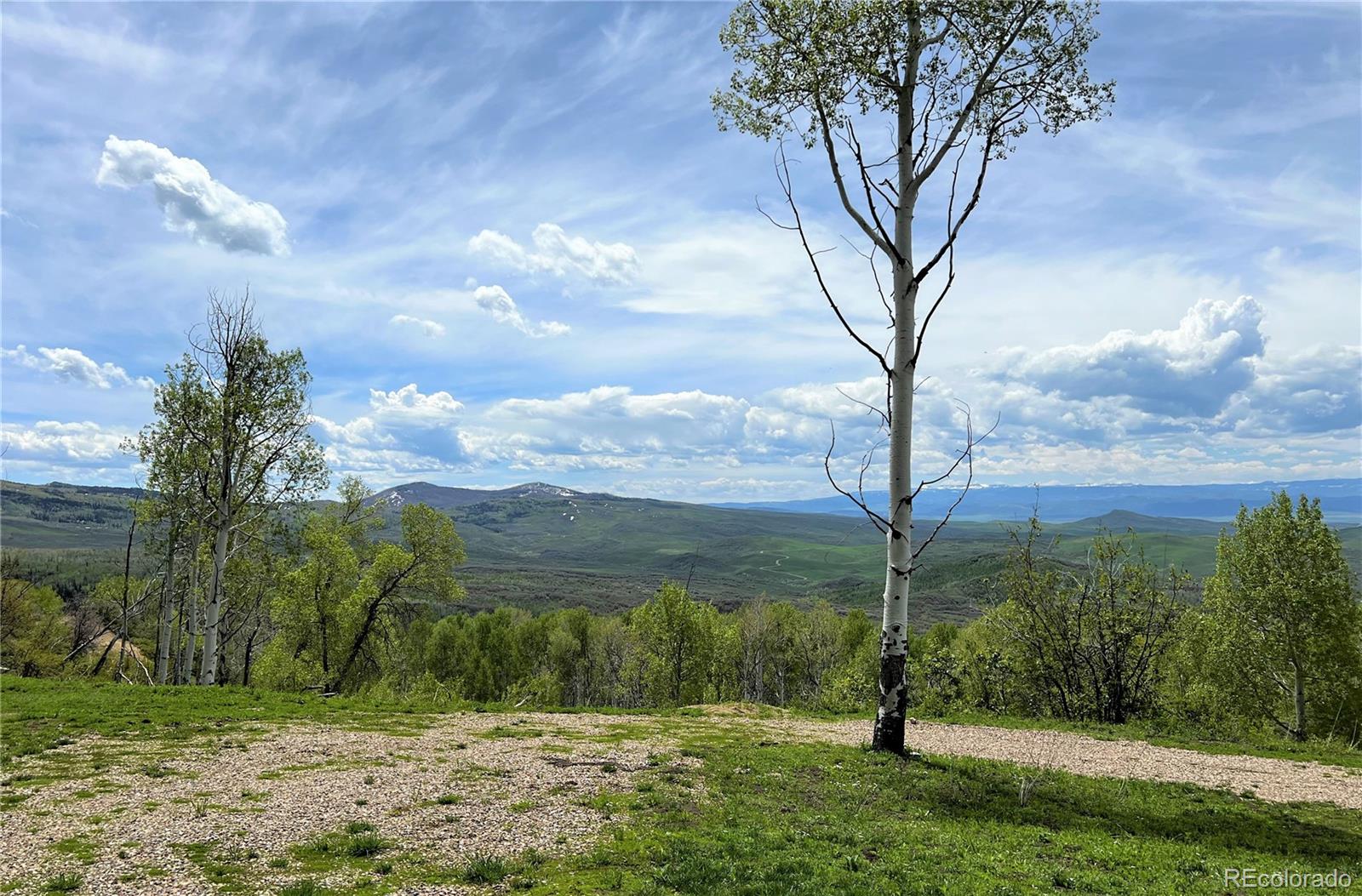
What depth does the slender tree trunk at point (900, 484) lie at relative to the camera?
1534 centimetres

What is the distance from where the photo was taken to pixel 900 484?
15.8m

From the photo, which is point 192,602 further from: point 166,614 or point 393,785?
point 393,785

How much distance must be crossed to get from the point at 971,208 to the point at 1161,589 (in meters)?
23.2

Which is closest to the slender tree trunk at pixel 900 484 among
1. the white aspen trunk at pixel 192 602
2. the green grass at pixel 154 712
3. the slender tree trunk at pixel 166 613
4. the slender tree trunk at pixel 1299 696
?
the green grass at pixel 154 712

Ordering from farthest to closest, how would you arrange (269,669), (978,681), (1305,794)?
(269,669) < (978,681) < (1305,794)

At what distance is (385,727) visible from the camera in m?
20.1

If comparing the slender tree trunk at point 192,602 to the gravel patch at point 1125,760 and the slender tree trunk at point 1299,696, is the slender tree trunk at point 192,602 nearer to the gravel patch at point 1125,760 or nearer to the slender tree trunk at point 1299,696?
the gravel patch at point 1125,760

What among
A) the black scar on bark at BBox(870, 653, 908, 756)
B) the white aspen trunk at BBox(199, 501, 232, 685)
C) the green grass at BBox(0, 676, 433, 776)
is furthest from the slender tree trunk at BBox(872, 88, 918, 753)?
the white aspen trunk at BBox(199, 501, 232, 685)

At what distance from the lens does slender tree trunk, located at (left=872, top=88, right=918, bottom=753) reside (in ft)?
50.3

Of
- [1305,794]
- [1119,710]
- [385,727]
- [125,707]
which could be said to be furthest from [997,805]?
[125,707]


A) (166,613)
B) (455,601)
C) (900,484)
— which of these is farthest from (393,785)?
(166,613)

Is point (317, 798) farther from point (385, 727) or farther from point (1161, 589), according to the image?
point (1161, 589)

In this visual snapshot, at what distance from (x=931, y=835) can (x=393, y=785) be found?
10.3 m

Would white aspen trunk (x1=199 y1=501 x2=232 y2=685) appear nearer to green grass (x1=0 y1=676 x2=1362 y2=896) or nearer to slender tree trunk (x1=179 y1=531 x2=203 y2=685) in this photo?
slender tree trunk (x1=179 y1=531 x2=203 y2=685)
